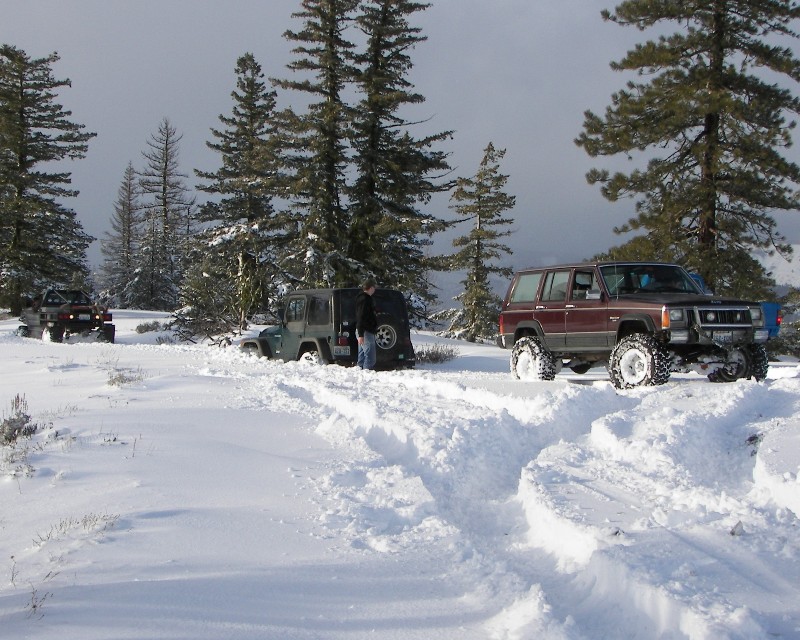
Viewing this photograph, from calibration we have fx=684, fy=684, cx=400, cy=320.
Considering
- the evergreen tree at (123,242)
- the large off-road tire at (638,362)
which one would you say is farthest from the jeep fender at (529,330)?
the evergreen tree at (123,242)

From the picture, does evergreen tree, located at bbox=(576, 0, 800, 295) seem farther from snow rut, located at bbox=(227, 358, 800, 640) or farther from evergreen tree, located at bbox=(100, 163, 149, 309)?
evergreen tree, located at bbox=(100, 163, 149, 309)

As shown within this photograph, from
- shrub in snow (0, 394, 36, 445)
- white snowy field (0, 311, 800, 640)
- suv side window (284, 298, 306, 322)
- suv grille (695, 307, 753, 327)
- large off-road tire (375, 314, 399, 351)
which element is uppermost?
suv side window (284, 298, 306, 322)

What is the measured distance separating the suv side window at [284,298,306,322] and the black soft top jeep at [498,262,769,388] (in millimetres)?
4450

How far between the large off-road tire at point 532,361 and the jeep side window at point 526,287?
0.74 metres

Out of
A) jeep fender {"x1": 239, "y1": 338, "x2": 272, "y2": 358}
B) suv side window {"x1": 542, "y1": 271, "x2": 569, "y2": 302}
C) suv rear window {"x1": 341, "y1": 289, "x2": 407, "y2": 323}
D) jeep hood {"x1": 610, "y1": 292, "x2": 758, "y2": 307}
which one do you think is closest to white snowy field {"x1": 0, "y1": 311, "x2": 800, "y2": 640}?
jeep hood {"x1": 610, "y1": 292, "x2": 758, "y2": 307}

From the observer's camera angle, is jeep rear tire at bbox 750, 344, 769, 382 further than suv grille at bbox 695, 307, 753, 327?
Yes

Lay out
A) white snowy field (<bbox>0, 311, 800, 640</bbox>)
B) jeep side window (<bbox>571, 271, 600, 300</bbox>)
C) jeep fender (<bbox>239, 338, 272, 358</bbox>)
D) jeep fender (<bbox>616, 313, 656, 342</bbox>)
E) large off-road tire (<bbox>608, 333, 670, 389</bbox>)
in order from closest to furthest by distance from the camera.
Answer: white snowy field (<bbox>0, 311, 800, 640</bbox>) < large off-road tire (<bbox>608, 333, 670, 389</bbox>) < jeep fender (<bbox>616, 313, 656, 342</bbox>) < jeep side window (<bbox>571, 271, 600, 300</bbox>) < jeep fender (<bbox>239, 338, 272, 358</bbox>)

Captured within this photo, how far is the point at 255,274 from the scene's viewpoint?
2598cm

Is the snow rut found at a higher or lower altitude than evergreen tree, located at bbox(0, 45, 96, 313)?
lower

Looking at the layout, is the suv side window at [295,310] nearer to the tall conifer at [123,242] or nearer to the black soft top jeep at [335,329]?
the black soft top jeep at [335,329]

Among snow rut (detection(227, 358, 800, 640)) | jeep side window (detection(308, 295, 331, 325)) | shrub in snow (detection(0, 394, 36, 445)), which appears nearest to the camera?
snow rut (detection(227, 358, 800, 640))

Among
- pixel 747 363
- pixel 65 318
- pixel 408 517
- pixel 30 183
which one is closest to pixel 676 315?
pixel 747 363

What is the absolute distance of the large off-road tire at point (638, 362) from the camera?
31.7 feet

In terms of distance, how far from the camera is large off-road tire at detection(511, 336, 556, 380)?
11.5 metres
